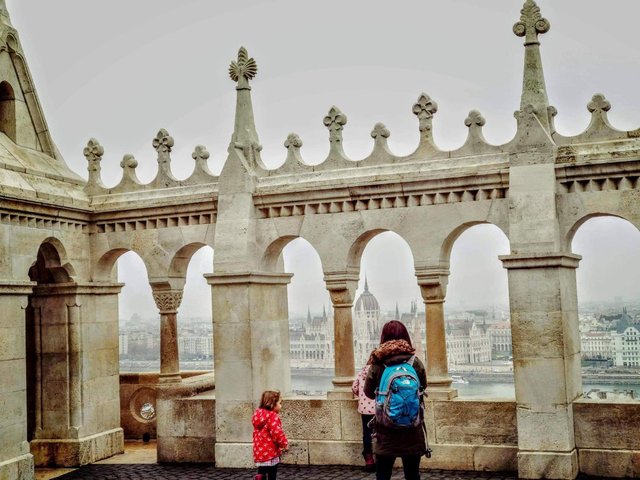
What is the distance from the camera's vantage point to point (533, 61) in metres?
10.5

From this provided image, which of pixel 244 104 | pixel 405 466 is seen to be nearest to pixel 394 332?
pixel 405 466

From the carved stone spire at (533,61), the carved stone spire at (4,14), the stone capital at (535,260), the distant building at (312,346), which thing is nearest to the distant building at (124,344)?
the distant building at (312,346)

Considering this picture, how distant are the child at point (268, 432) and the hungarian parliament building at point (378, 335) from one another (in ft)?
8.73

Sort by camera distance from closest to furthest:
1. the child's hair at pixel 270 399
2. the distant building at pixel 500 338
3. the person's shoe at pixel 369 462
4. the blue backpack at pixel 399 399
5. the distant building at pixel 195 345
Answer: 1. the blue backpack at pixel 399 399
2. the child's hair at pixel 270 399
3. the person's shoe at pixel 369 462
4. the distant building at pixel 500 338
5. the distant building at pixel 195 345

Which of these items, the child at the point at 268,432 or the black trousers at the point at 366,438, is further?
the black trousers at the point at 366,438

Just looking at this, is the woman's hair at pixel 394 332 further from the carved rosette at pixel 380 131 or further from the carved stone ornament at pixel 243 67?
the carved stone ornament at pixel 243 67

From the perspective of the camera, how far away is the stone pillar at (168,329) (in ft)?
41.3

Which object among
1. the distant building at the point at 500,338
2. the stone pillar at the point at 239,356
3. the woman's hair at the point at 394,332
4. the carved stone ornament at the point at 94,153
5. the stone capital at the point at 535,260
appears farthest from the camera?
the carved stone ornament at the point at 94,153

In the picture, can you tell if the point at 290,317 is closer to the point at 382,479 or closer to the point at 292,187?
the point at 292,187

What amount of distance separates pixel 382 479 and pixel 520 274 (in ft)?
12.1

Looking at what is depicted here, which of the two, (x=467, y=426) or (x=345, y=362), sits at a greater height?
(x=345, y=362)

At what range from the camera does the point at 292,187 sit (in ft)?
38.2

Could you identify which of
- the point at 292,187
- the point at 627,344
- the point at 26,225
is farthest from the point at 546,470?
the point at 26,225

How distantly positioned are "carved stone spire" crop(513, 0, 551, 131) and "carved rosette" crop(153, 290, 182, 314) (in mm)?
5538
